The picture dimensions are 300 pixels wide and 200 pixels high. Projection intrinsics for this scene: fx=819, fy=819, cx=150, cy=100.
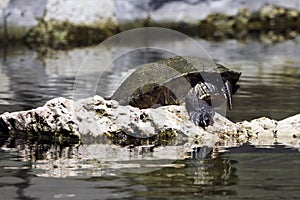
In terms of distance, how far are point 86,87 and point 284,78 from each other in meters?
2.89

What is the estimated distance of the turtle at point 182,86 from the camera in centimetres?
693

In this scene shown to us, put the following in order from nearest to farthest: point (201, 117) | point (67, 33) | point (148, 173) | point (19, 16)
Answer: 1. point (148, 173)
2. point (201, 117)
3. point (19, 16)
4. point (67, 33)

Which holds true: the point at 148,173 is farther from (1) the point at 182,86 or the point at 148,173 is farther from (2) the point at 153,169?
(1) the point at 182,86

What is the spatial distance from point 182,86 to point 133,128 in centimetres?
65

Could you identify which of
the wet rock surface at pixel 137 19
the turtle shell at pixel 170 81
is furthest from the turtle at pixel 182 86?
the wet rock surface at pixel 137 19

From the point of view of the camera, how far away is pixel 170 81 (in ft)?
22.8

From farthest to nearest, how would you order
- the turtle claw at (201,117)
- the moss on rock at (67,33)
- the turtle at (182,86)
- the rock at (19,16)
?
the moss on rock at (67,33)
the rock at (19,16)
the turtle at (182,86)
the turtle claw at (201,117)

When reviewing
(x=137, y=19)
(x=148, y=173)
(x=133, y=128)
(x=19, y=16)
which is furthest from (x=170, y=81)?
(x=137, y=19)

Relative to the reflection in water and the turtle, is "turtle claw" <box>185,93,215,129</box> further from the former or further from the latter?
the reflection in water

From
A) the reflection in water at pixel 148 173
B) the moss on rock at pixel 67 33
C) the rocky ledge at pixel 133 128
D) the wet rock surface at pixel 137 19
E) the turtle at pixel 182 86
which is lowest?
→ the reflection in water at pixel 148 173

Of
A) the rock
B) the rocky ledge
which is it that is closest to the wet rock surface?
the rock

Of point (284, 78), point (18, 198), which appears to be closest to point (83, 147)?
point (18, 198)

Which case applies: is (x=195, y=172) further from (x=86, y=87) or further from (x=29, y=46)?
(x=29, y=46)

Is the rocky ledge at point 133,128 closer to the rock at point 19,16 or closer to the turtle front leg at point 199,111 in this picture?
the turtle front leg at point 199,111
